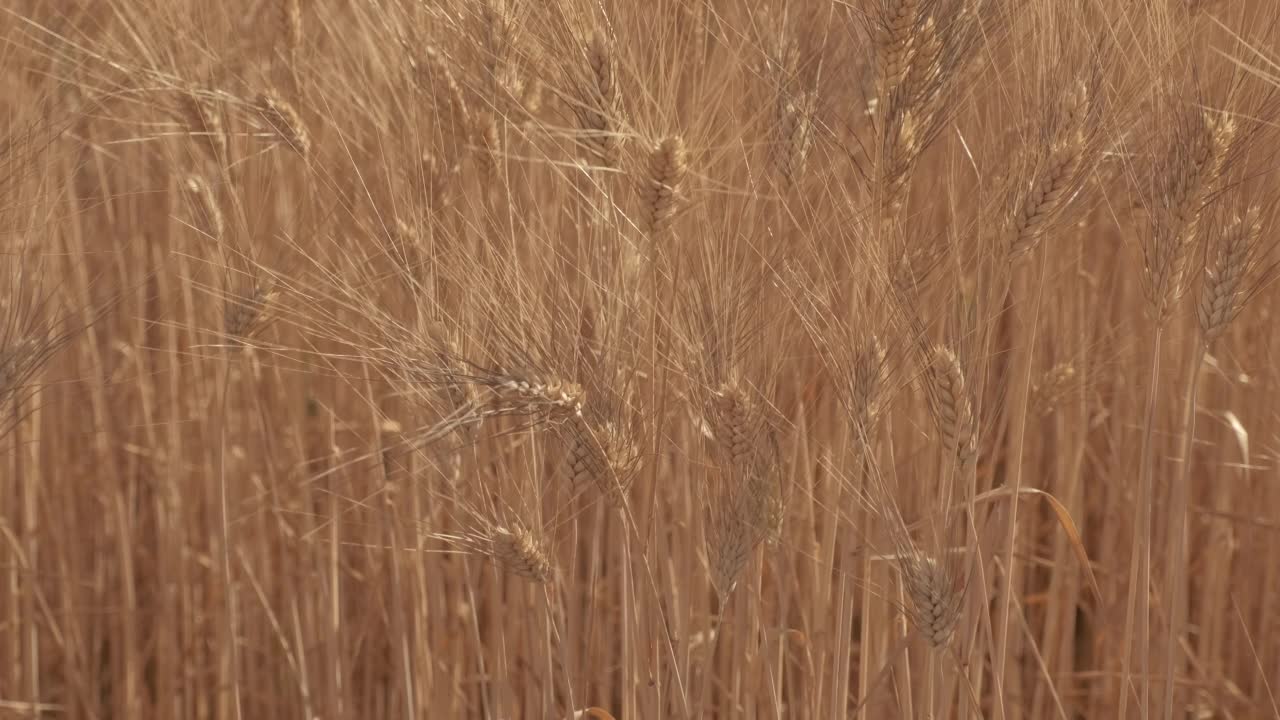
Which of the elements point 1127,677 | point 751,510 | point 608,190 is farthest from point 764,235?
point 1127,677

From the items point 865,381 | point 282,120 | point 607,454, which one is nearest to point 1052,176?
point 865,381

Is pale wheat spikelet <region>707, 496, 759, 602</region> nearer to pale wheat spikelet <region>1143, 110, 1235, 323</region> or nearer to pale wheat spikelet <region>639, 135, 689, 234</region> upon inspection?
pale wheat spikelet <region>639, 135, 689, 234</region>

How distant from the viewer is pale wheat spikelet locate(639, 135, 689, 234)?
100 centimetres

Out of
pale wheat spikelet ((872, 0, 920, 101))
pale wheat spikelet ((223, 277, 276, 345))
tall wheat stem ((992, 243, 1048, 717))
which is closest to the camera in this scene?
pale wheat spikelet ((872, 0, 920, 101))

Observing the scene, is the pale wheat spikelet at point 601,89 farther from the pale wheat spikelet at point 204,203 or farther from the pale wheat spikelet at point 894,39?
the pale wheat spikelet at point 204,203

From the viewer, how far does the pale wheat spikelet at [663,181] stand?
100cm

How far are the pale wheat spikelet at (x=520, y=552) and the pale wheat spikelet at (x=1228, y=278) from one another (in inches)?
24.2

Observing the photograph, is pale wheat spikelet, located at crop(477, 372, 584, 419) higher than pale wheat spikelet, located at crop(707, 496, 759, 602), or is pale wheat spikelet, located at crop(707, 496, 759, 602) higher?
pale wheat spikelet, located at crop(477, 372, 584, 419)

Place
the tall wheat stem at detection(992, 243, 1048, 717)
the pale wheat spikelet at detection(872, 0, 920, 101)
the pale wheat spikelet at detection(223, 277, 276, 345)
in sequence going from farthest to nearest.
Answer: the pale wheat spikelet at detection(223, 277, 276, 345), the tall wheat stem at detection(992, 243, 1048, 717), the pale wheat spikelet at detection(872, 0, 920, 101)

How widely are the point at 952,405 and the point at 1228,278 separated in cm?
27

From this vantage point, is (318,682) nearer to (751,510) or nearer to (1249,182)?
(751,510)

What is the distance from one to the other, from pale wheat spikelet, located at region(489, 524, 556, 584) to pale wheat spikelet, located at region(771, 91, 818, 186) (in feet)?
1.38

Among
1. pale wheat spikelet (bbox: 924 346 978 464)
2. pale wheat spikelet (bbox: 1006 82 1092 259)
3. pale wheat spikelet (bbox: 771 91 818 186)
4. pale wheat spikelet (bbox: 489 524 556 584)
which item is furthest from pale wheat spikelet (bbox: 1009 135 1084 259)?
pale wheat spikelet (bbox: 489 524 556 584)

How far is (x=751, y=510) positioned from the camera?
3.46ft
